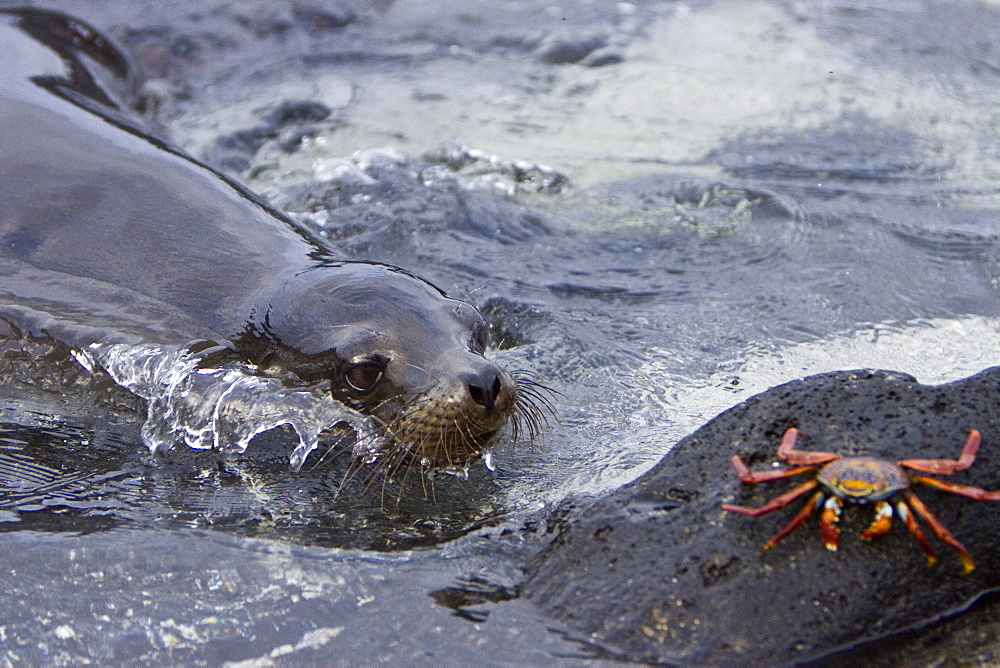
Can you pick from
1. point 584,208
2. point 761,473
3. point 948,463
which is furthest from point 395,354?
point 584,208

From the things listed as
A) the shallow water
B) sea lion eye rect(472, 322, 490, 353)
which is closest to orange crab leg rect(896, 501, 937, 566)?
the shallow water

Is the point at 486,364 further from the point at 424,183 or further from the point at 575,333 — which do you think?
the point at 424,183

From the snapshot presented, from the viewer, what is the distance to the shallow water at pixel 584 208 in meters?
3.71

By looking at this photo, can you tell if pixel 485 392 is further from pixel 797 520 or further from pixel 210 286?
pixel 210 286

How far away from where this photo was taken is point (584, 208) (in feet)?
20.4

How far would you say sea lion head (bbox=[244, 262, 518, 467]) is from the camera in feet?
11.6

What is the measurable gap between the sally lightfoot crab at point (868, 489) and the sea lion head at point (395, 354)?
1.04 m

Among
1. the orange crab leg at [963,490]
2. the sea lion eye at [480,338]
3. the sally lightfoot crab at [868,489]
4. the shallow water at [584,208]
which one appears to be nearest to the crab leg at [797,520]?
the sally lightfoot crab at [868,489]

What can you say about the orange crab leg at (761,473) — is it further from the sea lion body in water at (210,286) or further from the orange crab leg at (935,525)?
the sea lion body in water at (210,286)

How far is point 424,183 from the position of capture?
643 cm

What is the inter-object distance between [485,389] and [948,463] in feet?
4.61

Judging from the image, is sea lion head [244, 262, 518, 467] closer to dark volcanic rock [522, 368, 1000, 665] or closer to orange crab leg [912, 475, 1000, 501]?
dark volcanic rock [522, 368, 1000, 665]

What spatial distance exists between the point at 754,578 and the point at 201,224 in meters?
2.95

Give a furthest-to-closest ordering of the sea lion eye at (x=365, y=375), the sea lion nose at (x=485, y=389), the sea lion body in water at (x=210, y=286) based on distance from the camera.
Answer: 1. the sea lion eye at (x=365, y=375)
2. the sea lion body in water at (x=210, y=286)
3. the sea lion nose at (x=485, y=389)
